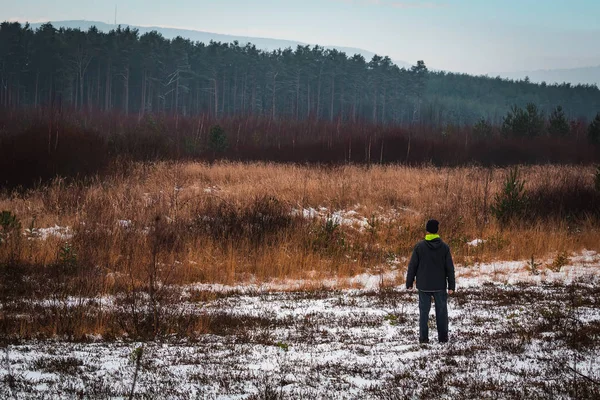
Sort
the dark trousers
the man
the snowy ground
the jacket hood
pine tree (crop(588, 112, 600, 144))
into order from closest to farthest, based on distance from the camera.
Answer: the snowy ground, the dark trousers, the man, the jacket hood, pine tree (crop(588, 112, 600, 144))

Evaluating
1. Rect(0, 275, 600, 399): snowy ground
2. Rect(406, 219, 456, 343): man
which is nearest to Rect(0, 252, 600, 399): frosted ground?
Rect(0, 275, 600, 399): snowy ground

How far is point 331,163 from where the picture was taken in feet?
101

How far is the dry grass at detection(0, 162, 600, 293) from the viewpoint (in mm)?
14203

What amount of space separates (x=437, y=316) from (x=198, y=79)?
3289 inches

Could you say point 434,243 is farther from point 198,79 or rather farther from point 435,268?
point 198,79

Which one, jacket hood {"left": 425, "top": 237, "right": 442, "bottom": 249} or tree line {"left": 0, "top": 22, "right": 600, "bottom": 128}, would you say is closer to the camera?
jacket hood {"left": 425, "top": 237, "right": 442, "bottom": 249}

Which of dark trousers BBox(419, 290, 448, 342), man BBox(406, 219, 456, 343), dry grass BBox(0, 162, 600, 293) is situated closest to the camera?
dark trousers BBox(419, 290, 448, 342)

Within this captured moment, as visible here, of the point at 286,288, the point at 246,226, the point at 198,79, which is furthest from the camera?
the point at 198,79

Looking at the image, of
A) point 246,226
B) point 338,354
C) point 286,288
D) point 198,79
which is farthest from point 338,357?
point 198,79

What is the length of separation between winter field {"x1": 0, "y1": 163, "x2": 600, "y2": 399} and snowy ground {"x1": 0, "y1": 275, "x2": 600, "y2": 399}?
0.04 metres

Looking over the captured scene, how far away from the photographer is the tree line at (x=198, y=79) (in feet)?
232

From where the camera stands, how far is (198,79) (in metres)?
88.1

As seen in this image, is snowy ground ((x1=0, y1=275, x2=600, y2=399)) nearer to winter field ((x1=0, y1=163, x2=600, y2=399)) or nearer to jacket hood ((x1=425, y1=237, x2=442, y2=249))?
winter field ((x1=0, y1=163, x2=600, y2=399))

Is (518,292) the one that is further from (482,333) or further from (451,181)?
(451,181)
